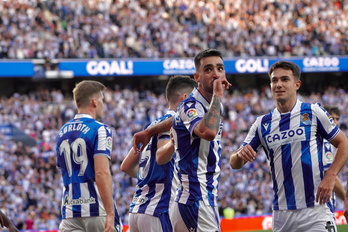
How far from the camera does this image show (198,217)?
5770 mm

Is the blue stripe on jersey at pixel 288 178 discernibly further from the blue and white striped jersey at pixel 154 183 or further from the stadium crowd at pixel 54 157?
the stadium crowd at pixel 54 157

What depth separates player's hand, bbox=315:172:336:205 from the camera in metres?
5.76

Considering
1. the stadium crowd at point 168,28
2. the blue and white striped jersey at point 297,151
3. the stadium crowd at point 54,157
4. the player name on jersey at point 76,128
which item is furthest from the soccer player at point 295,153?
the stadium crowd at point 168,28

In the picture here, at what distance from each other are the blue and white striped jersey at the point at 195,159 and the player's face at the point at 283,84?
0.80 m

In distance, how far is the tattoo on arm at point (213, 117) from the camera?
17.3 ft

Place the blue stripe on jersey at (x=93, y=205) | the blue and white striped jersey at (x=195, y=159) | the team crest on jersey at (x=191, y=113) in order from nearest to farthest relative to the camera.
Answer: the team crest on jersey at (x=191, y=113)
the blue and white striped jersey at (x=195, y=159)
the blue stripe on jersey at (x=93, y=205)

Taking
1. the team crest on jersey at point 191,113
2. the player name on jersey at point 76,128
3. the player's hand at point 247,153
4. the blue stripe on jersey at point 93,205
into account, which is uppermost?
the player name on jersey at point 76,128

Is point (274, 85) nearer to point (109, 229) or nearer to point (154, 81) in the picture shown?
point (109, 229)

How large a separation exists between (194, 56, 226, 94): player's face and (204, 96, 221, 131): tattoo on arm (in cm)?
39

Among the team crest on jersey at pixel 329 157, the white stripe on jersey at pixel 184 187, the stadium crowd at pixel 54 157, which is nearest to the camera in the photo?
the white stripe on jersey at pixel 184 187

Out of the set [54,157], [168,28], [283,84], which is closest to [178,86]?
[283,84]

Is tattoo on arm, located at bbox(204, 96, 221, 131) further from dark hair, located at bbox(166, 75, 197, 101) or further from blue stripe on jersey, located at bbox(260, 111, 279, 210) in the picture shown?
dark hair, located at bbox(166, 75, 197, 101)

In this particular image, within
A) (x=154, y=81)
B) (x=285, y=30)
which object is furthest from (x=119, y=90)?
(x=285, y=30)

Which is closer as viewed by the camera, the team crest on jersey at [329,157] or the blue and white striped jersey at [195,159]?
the blue and white striped jersey at [195,159]
